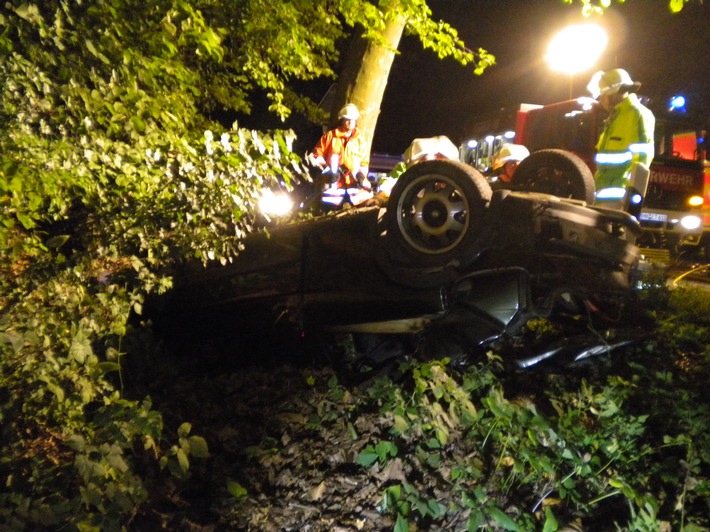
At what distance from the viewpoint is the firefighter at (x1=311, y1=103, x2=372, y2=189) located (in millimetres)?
5809

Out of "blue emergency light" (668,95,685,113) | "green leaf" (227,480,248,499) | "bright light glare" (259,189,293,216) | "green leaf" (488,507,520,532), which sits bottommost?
"green leaf" (488,507,520,532)

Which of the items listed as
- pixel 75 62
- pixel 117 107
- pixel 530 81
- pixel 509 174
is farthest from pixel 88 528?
pixel 530 81

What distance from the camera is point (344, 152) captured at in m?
5.93

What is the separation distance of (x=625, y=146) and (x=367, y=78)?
2.89 metres

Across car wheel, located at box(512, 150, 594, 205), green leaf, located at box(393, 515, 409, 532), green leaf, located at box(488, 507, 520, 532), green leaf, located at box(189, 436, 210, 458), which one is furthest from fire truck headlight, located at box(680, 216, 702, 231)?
green leaf, located at box(189, 436, 210, 458)

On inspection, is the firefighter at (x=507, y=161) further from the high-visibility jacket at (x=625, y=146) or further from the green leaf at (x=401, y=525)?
the green leaf at (x=401, y=525)

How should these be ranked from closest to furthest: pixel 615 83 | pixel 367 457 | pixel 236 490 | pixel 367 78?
1. pixel 236 490
2. pixel 367 457
3. pixel 615 83
4. pixel 367 78

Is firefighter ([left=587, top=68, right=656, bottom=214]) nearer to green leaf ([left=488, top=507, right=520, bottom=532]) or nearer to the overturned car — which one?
the overturned car

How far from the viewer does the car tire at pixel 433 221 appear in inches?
138

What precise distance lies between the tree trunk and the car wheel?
89.9 inches

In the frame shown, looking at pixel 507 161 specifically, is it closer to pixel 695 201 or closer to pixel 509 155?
pixel 509 155

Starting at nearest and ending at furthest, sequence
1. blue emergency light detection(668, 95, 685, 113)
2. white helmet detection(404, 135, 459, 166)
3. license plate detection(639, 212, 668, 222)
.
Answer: white helmet detection(404, 135, 459, 166) < license plate detection(639, 212, 668, 222) < blue emergency light detection(668, 95, 685, 113)

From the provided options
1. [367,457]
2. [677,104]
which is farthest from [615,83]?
[677,104]

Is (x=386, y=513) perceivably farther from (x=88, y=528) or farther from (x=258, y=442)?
(x=88, y=528)
